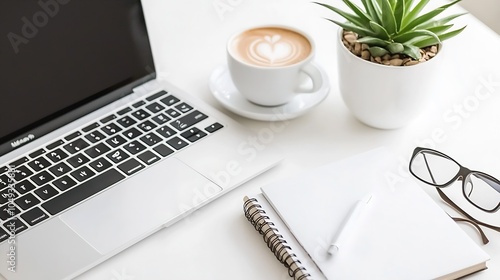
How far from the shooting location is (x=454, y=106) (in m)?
0.97

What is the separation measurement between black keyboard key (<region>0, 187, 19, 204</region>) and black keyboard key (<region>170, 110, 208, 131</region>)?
0.22 meters

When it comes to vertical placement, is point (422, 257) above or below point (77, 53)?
below

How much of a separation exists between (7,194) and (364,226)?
411mm

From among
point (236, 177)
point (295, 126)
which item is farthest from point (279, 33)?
point (236, 177)

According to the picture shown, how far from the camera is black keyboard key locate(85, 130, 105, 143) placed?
89 cm

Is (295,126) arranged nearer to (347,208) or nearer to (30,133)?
(347,208)

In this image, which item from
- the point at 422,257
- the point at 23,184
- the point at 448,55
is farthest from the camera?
the point at 448,55

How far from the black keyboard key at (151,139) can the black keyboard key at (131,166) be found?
0.04m

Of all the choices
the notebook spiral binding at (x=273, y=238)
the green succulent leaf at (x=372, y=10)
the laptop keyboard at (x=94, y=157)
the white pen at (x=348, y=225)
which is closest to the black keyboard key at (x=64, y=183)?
the laptop keyboard at (x=94, y=157)

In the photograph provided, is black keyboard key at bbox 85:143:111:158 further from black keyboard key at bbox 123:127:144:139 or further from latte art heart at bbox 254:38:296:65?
latte art heart at bbox 254:38:296:65

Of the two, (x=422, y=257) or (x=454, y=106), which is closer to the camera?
(x=422, y=257)

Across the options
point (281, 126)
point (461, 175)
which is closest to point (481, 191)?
point (461, 175)

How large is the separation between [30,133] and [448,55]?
63cm

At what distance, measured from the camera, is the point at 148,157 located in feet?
2.85
